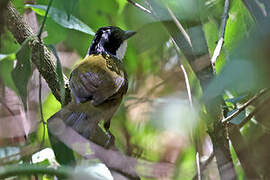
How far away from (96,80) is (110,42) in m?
1.07

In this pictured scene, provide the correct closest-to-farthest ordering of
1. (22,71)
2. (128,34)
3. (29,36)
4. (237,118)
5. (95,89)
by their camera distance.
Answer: (22,71), (237,118), (29,36), (95,89), (128,34)

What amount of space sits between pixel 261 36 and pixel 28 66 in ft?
3.88

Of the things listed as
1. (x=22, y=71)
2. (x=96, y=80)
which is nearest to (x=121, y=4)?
(x=96, y=80)

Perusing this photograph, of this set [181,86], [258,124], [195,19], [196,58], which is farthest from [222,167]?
[181,86]

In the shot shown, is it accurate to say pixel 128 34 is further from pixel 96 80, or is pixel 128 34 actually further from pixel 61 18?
pixel 61 18

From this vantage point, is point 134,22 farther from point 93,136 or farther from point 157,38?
point 93,136

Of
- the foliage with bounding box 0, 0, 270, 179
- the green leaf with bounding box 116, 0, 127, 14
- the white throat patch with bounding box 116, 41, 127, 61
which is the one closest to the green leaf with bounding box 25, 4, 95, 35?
the foliage with bounding box 0, 0, 270, 179

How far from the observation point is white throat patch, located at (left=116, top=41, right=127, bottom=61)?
11.5 feet

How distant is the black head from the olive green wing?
1.28 feet

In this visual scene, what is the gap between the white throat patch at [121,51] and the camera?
3.50m

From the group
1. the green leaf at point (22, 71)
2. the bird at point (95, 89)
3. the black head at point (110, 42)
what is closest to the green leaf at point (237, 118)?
the bird at point (95, 89)

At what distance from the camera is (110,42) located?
359cm

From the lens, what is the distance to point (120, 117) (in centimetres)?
354

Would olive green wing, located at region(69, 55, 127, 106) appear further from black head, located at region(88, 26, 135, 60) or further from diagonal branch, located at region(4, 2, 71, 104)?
black head, located at region(88, 26, 135, 60)
